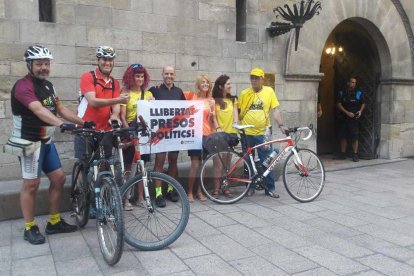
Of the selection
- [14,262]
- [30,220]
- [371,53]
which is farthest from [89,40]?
[371,53]

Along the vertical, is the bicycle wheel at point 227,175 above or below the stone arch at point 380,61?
below

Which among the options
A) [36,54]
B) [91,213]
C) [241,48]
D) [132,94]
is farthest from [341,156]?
[36,54]

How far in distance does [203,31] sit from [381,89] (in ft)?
16.0

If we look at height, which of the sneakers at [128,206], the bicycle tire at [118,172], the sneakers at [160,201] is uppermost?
the bicycle tire at [118,172]

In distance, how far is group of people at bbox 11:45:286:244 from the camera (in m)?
4.04

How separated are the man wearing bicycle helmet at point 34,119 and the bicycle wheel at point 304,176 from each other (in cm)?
286

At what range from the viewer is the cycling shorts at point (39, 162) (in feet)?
→ 13.4

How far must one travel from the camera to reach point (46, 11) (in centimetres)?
567

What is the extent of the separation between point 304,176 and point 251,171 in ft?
2.42

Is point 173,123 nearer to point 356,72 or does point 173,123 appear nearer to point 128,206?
point 128,206

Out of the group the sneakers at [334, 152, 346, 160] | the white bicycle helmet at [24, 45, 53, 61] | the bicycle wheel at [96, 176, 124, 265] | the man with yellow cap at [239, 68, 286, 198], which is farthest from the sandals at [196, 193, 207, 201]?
the sneakers at [334, 152, 346, 160]

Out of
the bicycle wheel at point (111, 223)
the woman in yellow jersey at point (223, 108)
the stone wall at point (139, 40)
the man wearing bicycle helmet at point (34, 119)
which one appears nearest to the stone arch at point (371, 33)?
the stone wall at point (139, 40)

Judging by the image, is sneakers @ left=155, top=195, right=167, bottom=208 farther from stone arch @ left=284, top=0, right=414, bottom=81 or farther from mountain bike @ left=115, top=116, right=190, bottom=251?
stone arch @ left=284, top=0, right=414, bottom=81

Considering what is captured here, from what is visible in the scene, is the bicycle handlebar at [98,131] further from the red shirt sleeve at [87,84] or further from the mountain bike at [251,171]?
the mountain bike at [251,171]
